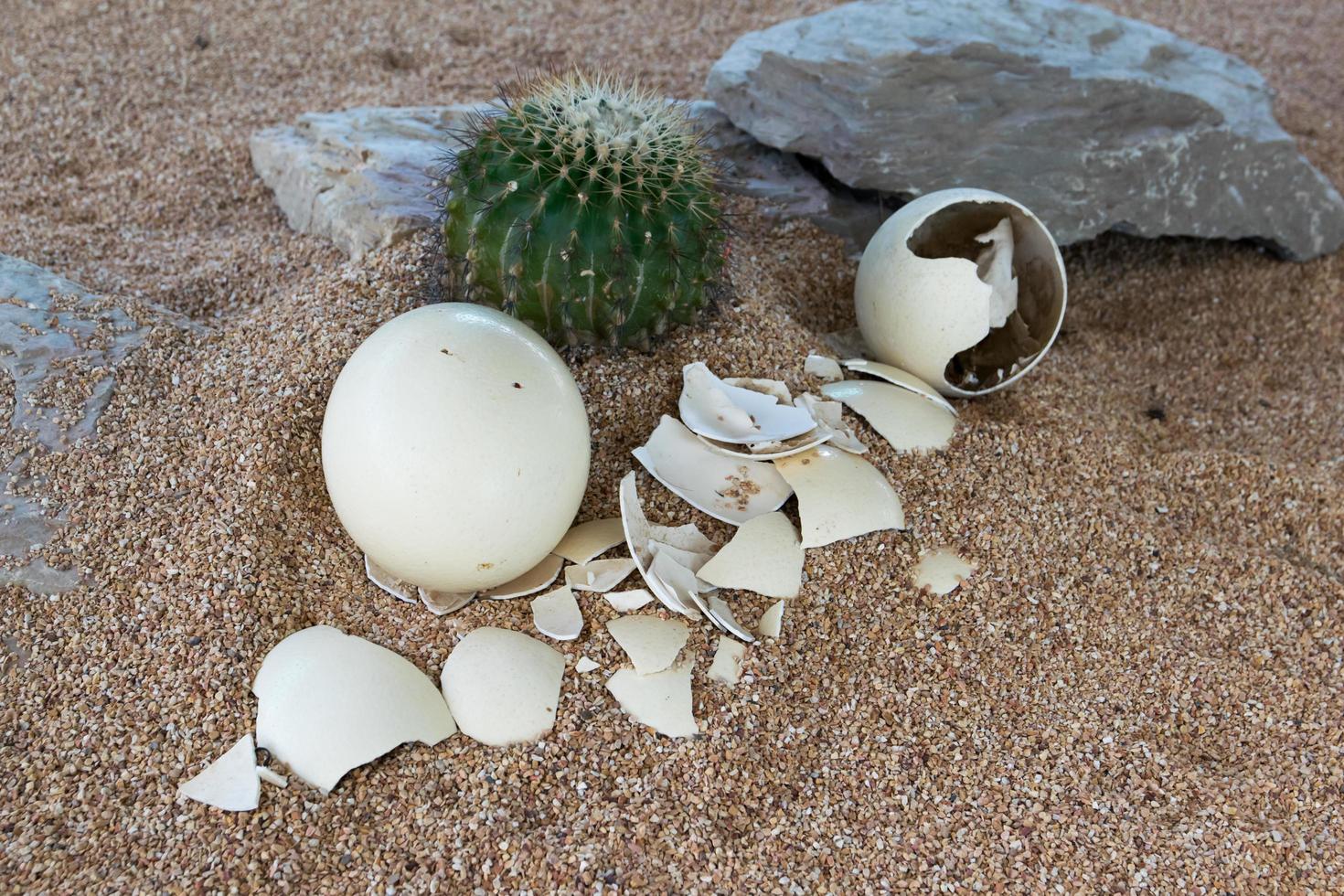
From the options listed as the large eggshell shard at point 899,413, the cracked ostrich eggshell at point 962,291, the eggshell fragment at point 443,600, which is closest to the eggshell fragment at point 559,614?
the eggshell fragment at point 443,600

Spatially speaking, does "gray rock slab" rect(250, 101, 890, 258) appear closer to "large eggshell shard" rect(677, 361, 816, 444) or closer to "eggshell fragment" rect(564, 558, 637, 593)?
"large eggshell shard" rect(677, 361, 816, 444)

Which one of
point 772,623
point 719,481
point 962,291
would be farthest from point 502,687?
point 962,291

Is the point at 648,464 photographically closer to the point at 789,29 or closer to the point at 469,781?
the point at 469,781

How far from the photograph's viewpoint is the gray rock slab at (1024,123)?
10.4ft

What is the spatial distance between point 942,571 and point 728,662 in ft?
1.72

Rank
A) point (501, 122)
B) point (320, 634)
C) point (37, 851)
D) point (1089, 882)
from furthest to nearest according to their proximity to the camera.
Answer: point (501, 122) < point (320, 634) < point (1089, 882) < point (37, 851)

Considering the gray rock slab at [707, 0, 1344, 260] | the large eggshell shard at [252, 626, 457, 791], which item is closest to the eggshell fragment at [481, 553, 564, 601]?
the large eggshell shard at [252, 626, 457, 791]

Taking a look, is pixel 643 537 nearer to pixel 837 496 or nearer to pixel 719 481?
pixel 719 481

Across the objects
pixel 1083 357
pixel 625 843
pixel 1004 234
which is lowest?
pixel 1083 357

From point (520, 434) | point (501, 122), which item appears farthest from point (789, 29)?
point (520, 434)

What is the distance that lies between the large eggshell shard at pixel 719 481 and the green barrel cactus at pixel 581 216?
327 millimetres

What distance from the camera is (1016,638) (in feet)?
6.93

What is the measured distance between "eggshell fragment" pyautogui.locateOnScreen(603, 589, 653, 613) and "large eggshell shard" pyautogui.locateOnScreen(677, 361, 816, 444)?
14.9 inches

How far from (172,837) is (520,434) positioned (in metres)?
0.82
